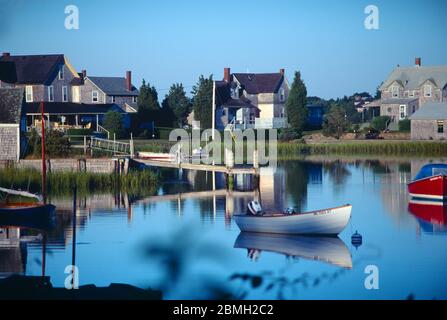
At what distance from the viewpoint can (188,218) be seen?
1666 inches

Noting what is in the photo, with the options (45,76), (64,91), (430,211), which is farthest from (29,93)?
(430,211)

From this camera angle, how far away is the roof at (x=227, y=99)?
97.4 meters

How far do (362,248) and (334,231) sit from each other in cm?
175

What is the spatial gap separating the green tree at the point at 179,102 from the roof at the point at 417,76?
2412cm

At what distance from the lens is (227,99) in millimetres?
99438

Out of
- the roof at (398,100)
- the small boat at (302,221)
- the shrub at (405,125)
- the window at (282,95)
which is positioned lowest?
the small boat at (302,221)

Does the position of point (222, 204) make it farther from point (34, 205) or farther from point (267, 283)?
point (267, 283)

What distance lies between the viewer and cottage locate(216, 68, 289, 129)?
319 feet

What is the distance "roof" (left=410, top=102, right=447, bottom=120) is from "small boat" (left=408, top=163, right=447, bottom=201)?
A: 3851cm

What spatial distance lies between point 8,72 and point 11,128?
2657 cm

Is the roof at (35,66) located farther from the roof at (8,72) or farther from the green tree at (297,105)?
the green tree at (297,105)

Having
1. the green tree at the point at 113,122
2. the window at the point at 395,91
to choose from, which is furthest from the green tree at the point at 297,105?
the green tree at the point at 113,122

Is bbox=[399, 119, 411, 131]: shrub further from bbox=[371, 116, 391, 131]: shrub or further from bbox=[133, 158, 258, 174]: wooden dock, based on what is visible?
bbox=[133, 158, 258, 174]: wooden dock
